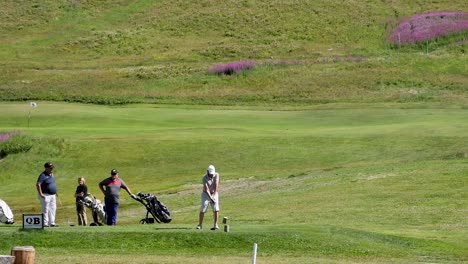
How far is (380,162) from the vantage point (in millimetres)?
51438

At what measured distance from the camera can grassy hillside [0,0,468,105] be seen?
84.6 m

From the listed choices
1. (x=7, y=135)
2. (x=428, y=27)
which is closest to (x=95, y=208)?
(x=7, y=135)

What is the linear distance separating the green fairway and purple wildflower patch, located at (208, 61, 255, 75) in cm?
1421

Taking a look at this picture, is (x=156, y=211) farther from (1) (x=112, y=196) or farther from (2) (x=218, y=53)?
(2) (x=218, y=53)

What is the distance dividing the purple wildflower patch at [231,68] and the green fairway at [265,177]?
14.2 metres

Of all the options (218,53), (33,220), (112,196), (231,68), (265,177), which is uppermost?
(218,53)

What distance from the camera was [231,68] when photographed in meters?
90.9

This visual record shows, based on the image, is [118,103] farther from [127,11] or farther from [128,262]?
[128,262]

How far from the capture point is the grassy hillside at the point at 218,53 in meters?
84.6

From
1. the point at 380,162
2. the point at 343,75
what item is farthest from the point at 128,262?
the point at 343,75

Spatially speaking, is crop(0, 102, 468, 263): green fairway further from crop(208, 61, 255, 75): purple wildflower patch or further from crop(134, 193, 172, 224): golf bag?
crop(208, 61, 255, 75): purple wildflower patch

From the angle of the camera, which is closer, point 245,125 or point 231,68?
point 245,125

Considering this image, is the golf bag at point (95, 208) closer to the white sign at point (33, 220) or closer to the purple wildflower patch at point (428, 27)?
the white sign at point (33, 220)

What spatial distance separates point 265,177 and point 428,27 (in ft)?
178
